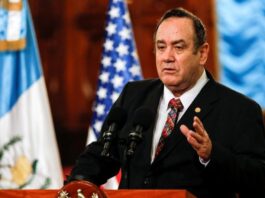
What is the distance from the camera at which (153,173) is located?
2564 millimetres

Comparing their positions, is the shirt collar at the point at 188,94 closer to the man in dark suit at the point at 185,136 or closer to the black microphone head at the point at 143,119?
the man in dark suit at the point at 185,136

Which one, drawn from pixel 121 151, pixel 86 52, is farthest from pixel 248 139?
pixel 86 52

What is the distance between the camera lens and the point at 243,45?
5281 mm

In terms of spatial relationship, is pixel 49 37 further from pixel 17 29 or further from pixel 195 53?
pixel 195 53

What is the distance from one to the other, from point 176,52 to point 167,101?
248 mm

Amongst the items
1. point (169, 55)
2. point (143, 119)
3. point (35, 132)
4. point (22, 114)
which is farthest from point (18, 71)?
point (143, 119)

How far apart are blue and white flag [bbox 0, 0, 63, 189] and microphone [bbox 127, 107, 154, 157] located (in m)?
2.30

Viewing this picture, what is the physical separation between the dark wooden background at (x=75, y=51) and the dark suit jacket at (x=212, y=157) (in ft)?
9.76

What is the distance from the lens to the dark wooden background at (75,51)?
19.0ft

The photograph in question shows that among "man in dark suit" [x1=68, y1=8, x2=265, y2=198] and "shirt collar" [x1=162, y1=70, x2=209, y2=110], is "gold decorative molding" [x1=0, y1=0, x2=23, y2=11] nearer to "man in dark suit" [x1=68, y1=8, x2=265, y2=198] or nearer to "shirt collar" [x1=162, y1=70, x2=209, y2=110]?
"man in dark suit" [x1=68, y1=8, x2=265, y2=198]

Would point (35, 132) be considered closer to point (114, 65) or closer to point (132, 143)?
point (114, 65)

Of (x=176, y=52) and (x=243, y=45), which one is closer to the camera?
(x=176, y=52)

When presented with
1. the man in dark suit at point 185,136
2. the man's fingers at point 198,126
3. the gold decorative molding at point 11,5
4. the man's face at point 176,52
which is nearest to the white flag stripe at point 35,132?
the gold decorative molding at point 11,5

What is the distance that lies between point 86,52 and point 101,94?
1.17 m
